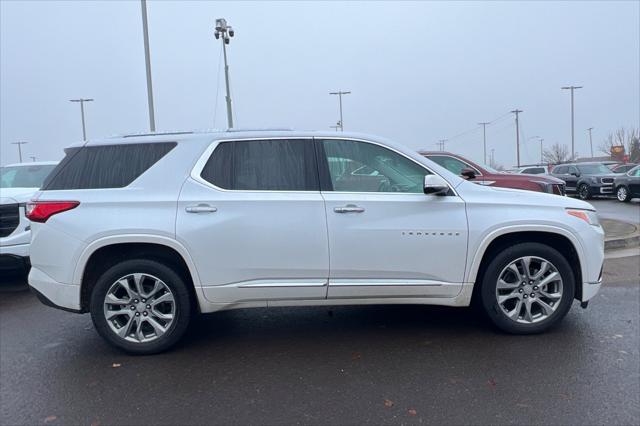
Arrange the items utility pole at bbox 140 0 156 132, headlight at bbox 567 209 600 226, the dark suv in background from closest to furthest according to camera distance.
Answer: headlight at bbox 567 209 600 226 → utility pole at bbox 140 0 156 132 → the dark suv in background

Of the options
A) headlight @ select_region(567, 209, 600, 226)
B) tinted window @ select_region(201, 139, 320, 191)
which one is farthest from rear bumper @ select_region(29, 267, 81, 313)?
headlight @ select_region(567, 209, 600, 226)

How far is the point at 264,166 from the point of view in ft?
13.5

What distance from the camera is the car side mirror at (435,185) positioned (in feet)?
12.9

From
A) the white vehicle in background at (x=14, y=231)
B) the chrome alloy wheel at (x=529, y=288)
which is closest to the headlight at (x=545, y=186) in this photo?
the chrome alloy wheel at (x=529, y=288)

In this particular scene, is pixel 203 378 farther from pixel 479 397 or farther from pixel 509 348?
pixel 509 348

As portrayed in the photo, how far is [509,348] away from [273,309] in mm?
2467

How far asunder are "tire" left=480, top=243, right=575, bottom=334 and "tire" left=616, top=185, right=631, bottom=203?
51.5 ft

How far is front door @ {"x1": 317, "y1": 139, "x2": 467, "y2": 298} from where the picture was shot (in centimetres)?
395

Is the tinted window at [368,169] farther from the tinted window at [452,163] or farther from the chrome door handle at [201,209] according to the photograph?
the tinted window at [452,163]

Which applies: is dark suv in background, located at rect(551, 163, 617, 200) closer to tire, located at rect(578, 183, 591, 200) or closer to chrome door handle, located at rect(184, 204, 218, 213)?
tire, located at rect(578, 183, 591, 200)

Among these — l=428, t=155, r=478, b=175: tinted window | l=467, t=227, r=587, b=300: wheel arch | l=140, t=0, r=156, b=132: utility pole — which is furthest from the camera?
l=140, t=0, r=156, b=132: utility pole

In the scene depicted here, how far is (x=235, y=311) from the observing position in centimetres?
532

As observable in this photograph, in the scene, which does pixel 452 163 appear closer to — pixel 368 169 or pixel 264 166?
pixel 368 169

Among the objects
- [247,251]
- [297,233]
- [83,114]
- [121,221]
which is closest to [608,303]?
[297,233]
